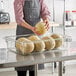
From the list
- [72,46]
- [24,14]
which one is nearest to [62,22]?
[24,14]

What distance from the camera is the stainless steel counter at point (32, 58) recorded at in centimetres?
99

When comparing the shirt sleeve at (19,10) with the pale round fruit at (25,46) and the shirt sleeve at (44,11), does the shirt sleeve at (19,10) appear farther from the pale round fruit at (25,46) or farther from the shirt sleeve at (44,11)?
the pale round fruit at (25,46)

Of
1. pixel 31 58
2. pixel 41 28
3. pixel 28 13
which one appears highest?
pixel 28 13

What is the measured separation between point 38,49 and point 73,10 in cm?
277

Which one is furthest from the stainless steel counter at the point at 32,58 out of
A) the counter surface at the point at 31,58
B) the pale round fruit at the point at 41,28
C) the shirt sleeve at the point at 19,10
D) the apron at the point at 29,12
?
the apron at the point at 29,12

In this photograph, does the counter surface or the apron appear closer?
the counter surface

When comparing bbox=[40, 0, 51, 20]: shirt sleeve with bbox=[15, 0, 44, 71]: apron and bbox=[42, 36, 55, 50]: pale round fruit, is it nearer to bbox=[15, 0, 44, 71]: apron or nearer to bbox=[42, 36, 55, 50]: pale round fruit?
bbox=[15, 0, 44, 71]: apron

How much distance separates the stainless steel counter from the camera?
3.25ft

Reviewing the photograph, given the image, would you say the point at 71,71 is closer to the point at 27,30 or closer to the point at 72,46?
the point at 27,30

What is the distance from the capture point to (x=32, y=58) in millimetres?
1062

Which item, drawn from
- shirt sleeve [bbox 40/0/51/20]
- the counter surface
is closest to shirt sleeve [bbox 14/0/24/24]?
shirt sleeve [bbox 40/0/51/20]

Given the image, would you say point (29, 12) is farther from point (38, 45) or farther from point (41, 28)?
point (38, 45)

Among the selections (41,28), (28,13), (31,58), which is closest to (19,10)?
(28,13)

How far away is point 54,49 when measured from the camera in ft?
4.02
